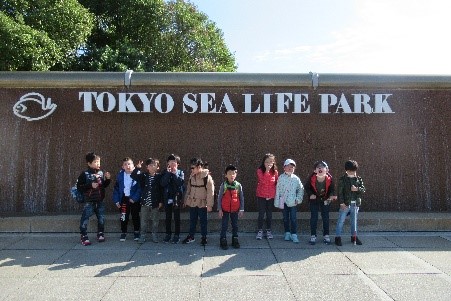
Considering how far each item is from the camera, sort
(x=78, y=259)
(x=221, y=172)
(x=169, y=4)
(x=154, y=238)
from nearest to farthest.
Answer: (x=78, y=259), (x=154, y=238), (x=221, y=172), (x=169, y=4)

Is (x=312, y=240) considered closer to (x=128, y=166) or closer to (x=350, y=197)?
(x=350, y=197)

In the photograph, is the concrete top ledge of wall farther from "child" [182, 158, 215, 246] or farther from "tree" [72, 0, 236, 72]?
"tree" [72, 0, 236, 72]

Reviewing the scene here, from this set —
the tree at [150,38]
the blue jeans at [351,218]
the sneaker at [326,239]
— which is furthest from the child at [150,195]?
the tree at [150,38]

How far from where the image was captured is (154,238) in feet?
26.0

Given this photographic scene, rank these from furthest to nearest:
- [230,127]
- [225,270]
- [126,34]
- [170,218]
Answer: [126,34], [230,127], [170,218], [225,270]

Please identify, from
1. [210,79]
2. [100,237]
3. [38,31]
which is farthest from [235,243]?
[38,31]

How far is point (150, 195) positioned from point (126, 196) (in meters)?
0.50

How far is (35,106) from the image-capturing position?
9211 mm

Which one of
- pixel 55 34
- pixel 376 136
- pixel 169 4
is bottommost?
pixel 376 136

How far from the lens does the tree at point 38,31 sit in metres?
10.9

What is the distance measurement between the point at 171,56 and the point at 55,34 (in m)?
8.63

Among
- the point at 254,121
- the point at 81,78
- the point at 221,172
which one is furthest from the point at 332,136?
the point at 81,78

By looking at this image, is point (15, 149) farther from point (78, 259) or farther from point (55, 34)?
point (55, 34)

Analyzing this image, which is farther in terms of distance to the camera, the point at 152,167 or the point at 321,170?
the point at 152,167
